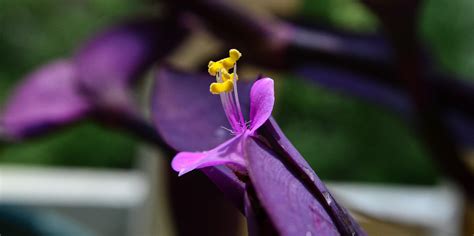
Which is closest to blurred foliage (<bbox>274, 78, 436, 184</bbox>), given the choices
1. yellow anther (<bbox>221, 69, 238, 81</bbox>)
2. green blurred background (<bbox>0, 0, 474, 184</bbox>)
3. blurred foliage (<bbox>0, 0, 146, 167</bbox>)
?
green blurred background (<bbox>0, 0, 474, 184</bbox>)

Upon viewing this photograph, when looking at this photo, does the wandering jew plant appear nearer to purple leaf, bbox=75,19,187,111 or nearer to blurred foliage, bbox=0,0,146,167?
purple leaf, bbox=75,19,187,111

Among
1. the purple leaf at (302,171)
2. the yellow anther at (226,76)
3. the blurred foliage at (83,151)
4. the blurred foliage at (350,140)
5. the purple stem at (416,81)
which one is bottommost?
the purple leaf at (302,171)

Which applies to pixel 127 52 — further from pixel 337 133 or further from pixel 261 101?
pixel 337 133

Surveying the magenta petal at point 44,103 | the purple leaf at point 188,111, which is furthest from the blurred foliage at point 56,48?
the purple leaf at point 188,111

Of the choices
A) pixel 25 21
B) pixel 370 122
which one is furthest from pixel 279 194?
pixel 25 21

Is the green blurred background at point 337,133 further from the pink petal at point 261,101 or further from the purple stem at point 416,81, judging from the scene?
the pink petal at point 261,101

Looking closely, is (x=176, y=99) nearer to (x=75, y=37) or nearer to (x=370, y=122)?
(x=370, y=122)

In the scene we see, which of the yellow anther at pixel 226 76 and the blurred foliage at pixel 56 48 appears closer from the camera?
the yellow anther at pixel 226 76
